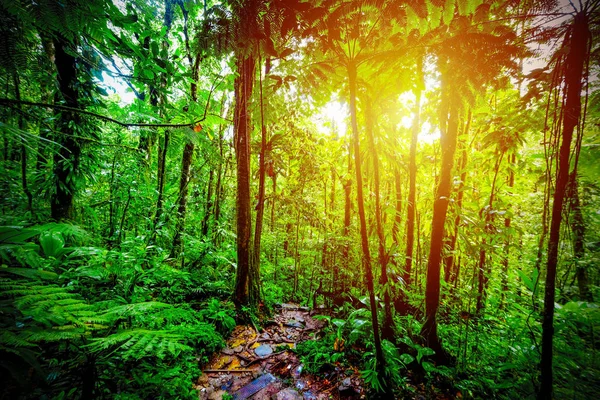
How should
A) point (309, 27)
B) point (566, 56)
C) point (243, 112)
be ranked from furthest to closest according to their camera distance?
1. point (243, 112)
2. point (309, 27)
3. point (566, 56)

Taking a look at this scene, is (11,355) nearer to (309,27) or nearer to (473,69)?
(309,27)

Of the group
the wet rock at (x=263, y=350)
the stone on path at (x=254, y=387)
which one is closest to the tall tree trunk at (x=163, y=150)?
the wet rock at (x=263, y=350)

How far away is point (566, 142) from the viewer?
6.17 ft

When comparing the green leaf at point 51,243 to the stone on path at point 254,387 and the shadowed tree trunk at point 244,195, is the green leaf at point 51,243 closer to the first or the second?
the stone on path at point 254,387

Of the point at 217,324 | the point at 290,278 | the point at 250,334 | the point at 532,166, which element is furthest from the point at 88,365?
the point at 290,278

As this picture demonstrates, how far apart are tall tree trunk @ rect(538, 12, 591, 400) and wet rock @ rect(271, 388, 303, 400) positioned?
8.82ft

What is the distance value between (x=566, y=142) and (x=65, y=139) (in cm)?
605

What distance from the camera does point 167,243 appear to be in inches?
245

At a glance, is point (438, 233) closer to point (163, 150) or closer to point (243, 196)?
point (243, 196)

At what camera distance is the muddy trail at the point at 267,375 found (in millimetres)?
2941

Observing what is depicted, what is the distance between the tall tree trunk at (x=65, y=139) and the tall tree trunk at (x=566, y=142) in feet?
18.5

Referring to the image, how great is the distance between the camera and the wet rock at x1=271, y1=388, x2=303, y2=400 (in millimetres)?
2877

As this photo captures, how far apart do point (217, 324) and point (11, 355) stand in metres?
3.21

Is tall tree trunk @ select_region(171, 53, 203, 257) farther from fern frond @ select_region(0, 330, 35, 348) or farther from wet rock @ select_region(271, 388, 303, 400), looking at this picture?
fern frond @ select_region(0, 330, 35, 348)
